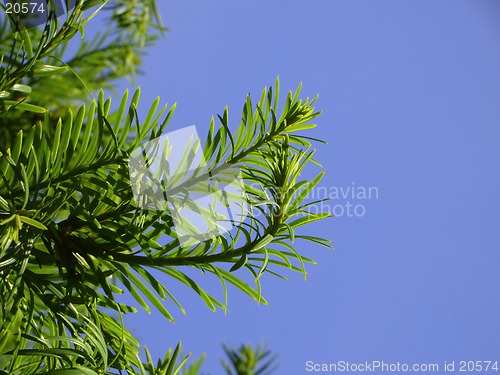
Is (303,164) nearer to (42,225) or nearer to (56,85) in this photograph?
(42,225)

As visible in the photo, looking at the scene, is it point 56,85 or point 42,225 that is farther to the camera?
point 56,85

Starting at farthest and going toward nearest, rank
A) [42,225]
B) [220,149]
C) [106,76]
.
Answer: [106,76] → [220,149] → [42,225]

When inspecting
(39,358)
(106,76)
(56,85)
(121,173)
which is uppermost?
(106,76)

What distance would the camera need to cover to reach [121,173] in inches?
16.2

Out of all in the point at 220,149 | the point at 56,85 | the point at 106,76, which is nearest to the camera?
the point at 220,149

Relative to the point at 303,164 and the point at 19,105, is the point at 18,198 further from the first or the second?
the point at 303,164

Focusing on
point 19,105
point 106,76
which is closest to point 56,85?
point 106,76

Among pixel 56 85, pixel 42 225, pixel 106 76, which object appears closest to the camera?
pixel 42 225

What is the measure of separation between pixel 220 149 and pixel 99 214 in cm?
10

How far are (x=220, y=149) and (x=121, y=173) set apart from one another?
0.08m

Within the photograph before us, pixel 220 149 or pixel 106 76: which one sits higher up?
pixel 106 76

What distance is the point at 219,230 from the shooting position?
0.42 metres

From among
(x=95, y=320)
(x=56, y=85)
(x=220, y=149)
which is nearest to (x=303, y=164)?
(x=220, y=149)

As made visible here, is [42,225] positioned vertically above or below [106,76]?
below
